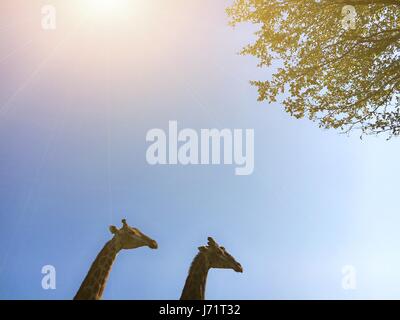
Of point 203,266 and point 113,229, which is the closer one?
point 203,266

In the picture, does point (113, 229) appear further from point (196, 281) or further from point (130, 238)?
point (196, 281)

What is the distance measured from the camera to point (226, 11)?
16438mm

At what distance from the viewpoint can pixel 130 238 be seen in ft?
54.2

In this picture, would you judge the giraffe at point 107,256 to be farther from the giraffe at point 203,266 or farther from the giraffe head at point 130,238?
the giraffe at point 203,266

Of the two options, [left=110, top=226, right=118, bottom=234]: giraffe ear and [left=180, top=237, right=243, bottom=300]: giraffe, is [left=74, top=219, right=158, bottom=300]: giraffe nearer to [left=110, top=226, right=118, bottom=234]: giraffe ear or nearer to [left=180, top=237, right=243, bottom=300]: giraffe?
[left=110, top=226, right=118, bottom=234]: giraffe ear

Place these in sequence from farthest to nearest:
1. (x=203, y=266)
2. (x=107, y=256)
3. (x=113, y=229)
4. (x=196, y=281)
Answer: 1. (x=113, y=229)
2. (x=107, y=256)
3. (x=203, y=266)
4. (x=196, y=281)

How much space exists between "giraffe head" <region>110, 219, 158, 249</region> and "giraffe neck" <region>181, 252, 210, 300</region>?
161 centimetres

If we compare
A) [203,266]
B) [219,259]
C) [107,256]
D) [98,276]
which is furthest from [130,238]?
[219,259]

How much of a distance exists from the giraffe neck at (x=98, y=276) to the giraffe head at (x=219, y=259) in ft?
10.3

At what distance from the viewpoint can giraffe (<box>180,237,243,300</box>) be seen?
1535 centimetres

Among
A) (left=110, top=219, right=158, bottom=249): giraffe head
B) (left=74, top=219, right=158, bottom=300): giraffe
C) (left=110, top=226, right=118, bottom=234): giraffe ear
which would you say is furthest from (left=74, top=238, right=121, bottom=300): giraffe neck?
(left=110, top=226, right=118, bottom=234): giraffe ear

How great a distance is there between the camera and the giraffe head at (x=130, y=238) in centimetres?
1634

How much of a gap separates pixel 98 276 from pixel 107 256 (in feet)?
2.53

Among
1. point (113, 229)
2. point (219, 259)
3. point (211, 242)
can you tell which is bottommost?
point (219, 259)
